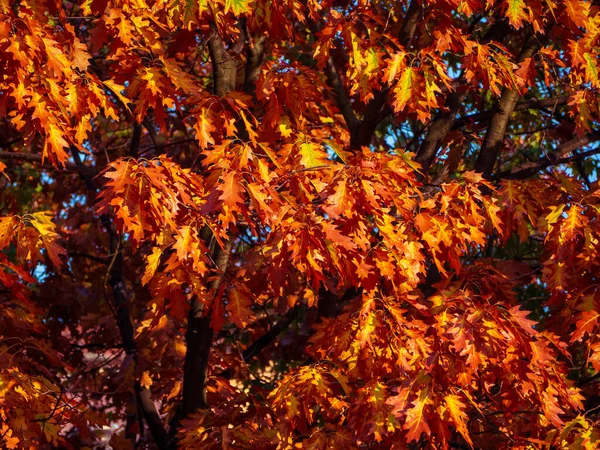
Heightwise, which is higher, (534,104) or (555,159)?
(534,104)

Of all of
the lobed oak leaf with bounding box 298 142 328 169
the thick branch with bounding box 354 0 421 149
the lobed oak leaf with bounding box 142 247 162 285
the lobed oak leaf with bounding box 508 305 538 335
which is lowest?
the lobed oak leaf with bounding box 508 305 538 335

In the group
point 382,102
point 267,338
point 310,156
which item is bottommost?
point 267,338

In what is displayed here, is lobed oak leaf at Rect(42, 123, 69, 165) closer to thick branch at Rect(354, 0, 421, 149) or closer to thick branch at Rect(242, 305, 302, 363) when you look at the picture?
thick branch at Rect(354, 0, 421, 149)

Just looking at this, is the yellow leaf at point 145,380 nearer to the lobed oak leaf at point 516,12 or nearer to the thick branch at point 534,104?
the thick branch at point 534,104

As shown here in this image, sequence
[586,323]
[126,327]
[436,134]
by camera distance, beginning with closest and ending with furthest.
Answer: [586,323] → [436,134] → [126,327]

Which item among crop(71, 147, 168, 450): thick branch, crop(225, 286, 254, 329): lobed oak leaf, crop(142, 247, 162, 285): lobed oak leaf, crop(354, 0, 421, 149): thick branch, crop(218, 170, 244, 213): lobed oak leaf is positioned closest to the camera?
crop(218, 170, 244, 213): lobed oak leaf

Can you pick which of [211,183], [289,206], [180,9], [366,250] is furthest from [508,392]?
[180,9]

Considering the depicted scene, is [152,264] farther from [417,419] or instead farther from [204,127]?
[417,419]

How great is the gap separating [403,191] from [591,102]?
6.50 ft

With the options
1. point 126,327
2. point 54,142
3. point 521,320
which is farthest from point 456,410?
point 126,327

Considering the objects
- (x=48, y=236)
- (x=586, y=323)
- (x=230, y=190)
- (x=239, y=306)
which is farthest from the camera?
(x=239, y=306)

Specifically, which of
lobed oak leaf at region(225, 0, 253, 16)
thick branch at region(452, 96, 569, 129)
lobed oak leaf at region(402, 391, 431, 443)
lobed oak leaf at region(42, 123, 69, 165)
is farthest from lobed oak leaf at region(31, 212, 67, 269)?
thick branch at region(452, 96, 569, 129)

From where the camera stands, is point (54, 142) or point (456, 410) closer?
point (456, 410)

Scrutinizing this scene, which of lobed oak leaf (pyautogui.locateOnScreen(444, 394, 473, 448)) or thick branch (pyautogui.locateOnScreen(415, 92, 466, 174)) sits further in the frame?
thick branch (pyautogui.locateOnScreen(415, 92, 466, 174))
